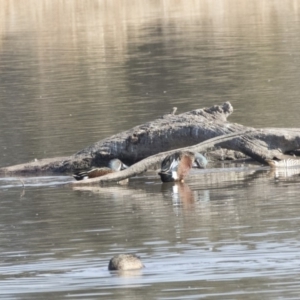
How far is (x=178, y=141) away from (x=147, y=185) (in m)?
1.45

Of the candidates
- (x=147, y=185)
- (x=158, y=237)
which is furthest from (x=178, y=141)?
(x=158, y=237)

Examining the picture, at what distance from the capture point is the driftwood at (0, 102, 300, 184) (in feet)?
55.8

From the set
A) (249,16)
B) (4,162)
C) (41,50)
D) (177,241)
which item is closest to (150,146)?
Result: (4,162)

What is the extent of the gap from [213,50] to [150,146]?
64.3ft

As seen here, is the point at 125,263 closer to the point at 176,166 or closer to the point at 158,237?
the point at 158,237

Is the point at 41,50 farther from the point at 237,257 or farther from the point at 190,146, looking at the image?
the point at 237,257

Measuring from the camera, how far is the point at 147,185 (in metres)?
16.3

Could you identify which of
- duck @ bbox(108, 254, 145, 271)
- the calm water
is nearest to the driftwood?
the calm water

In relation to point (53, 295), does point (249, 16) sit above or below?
above

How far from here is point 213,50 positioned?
3697 centimetres

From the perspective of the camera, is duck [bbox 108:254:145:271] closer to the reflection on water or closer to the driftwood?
the reflection on water

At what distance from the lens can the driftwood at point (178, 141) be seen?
55.8 feet

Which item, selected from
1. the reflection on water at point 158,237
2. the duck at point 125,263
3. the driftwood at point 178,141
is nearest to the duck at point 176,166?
the reflection on water at point 158,237

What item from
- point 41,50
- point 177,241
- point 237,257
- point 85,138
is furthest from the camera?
point 41,50
